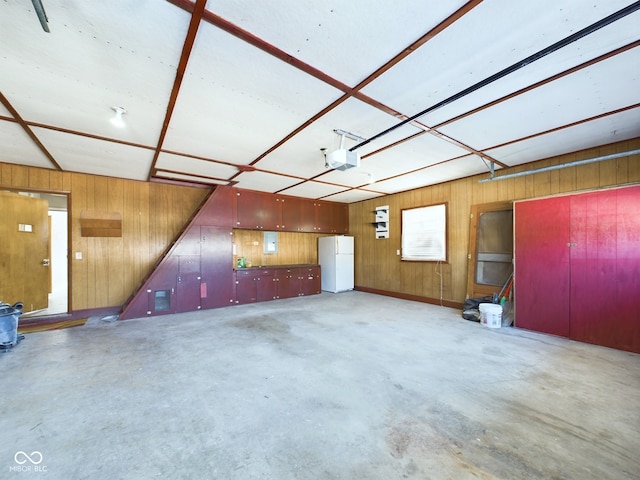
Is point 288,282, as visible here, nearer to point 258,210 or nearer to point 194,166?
point 258,210

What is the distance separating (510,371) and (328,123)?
11.1 feet

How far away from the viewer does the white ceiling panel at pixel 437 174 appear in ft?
15.0

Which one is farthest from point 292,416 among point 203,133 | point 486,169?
point 486,169

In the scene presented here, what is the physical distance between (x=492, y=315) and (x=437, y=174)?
273 cm

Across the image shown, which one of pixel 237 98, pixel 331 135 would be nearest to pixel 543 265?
pixel 331 135

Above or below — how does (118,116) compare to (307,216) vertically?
above

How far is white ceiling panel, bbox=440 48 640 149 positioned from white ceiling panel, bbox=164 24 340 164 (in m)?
1.84

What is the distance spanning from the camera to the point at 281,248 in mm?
7676

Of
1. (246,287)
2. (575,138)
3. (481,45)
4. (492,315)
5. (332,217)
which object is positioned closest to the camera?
(481,45)

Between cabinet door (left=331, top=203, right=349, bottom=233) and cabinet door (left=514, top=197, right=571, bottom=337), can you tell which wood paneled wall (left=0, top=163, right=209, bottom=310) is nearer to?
cabinet door (left=331, top=203, right=349, bottom=233)

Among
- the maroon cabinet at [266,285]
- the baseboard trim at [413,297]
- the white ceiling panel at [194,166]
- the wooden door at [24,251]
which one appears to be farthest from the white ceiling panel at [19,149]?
the baseboard trim at [413,297]

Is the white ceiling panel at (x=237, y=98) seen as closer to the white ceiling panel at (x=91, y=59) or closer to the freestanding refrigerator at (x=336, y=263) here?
the white ceiling panel at (x=91, y=59)

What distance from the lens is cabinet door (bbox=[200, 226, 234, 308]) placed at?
5742 mm

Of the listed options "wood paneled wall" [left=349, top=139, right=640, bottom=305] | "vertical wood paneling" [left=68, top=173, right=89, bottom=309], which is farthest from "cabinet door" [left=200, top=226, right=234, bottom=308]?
"wood paneled wall" [left=349, top=139, right=640, bottom=305]
